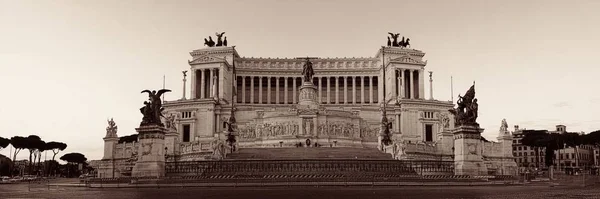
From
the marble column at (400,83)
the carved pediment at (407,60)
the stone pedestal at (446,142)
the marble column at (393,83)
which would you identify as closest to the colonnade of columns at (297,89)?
the marble column at (393,83)

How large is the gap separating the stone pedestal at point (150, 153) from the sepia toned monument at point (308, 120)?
2.5 inches

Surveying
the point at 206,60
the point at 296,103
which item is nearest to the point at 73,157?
the point at 206,60

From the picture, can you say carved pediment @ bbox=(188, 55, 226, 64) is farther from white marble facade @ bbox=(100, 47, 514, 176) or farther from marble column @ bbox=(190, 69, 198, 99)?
marble column @ bbox=(190, 69, 198, 99)

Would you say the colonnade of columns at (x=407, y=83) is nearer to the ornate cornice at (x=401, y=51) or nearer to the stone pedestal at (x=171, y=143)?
the ornate cornice at (x=401, y=51)

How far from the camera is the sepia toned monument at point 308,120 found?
3775 cm

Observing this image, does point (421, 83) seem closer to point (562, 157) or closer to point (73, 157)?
point (562, 157)

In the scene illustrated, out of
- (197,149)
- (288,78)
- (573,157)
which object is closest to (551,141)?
(573,157)

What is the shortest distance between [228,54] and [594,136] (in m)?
61.9

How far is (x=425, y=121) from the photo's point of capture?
9025 centimetres

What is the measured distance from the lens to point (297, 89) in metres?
110

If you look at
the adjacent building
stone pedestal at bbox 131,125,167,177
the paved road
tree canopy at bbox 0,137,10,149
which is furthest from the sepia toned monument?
the adjacent building

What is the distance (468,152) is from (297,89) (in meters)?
74.1

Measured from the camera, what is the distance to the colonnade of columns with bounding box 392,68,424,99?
103 meters

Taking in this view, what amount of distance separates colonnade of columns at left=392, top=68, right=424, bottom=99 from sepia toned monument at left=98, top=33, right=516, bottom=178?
180 millimetres
